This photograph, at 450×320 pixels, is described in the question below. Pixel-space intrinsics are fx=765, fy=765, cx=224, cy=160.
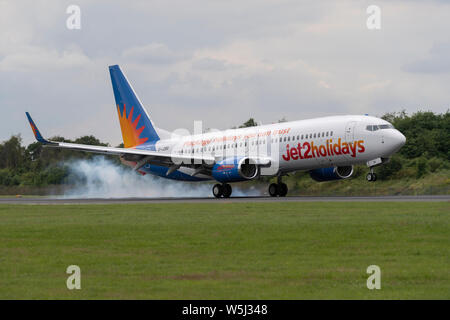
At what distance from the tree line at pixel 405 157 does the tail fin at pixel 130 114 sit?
859 cm

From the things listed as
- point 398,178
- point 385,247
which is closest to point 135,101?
point 398,178

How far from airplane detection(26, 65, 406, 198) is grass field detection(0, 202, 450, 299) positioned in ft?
47.0

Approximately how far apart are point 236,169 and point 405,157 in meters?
28.8

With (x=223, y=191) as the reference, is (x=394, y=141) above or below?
above

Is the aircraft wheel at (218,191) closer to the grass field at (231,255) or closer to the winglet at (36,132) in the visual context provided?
the winglet at (36,132)

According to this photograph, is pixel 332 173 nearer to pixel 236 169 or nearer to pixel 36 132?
pixel 236 169

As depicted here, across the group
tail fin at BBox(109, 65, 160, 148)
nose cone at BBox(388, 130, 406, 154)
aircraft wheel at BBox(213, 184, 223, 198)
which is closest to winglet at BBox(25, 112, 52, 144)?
aircraft wheel at BBox(213, 184, 223, 198)

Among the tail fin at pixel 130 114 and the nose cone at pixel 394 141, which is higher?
the tail fin at pixel 130 114

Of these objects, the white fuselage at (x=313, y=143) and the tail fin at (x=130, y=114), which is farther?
the tail fin at (x=130, y=114)

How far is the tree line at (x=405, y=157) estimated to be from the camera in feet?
197

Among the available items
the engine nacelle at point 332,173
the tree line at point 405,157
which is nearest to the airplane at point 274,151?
the engine nacelle at point 332,173

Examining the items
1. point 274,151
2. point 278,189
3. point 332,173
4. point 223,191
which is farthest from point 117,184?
point 332,173

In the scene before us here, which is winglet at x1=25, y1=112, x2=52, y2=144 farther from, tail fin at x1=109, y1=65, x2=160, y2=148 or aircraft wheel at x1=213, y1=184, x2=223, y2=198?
tail fin at x1=109, y1=65, x2=160, y2=148

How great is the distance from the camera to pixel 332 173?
160 feet
